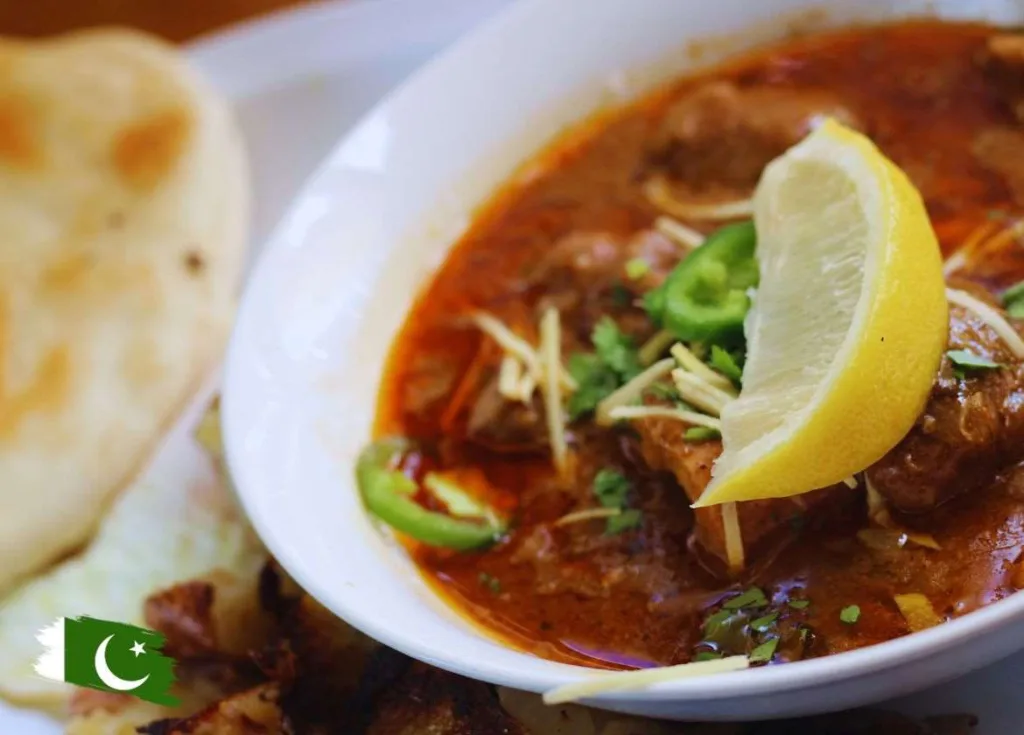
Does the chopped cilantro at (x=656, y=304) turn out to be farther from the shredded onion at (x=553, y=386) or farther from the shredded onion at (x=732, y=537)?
the shredded onion at (x=732, y=537)

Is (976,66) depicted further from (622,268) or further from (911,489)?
(911,489)

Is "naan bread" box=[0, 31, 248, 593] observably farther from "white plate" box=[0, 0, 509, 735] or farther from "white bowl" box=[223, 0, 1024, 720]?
"white bowl" box=[223, 0, 1024, 720]

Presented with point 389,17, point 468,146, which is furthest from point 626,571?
point 389,17

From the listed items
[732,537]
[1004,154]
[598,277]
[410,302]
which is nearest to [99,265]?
[410,302]

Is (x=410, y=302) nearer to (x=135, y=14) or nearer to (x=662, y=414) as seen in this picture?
(x=662, y=414)

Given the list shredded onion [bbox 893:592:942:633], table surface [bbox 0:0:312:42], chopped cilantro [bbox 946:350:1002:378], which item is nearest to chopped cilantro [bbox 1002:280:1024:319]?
chopped cilantro [bbox 946:350:1002:378]

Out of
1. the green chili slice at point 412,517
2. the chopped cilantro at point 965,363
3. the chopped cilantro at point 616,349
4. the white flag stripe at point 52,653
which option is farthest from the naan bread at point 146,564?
the chopped cilantro at point 965,363
